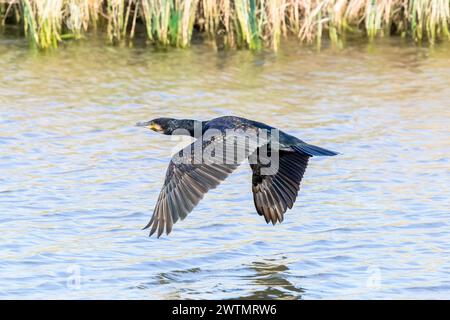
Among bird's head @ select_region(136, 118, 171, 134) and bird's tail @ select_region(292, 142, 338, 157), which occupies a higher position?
bird's tail @ select_region(292, 142, 338, 157)

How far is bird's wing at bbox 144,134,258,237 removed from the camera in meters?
6.06

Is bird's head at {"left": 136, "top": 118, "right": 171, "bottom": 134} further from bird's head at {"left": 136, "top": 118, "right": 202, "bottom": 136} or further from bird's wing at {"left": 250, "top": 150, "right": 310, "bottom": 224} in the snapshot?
bird's wing at {"left": 250, "top": 150, "right": 310, "bottom": 224}

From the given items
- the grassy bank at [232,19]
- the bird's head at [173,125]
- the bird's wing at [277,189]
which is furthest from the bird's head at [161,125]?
the grassy bank at [232,19]

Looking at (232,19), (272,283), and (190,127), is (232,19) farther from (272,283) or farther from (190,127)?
(272,283)

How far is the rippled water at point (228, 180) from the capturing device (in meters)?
6.30

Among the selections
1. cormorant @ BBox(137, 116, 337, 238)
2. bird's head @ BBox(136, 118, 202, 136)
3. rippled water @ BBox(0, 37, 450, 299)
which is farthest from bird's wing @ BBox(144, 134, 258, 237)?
bird's head @ BBox(136, 118, 202, 136)

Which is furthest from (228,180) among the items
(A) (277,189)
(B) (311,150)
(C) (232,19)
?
(C) (232,19)

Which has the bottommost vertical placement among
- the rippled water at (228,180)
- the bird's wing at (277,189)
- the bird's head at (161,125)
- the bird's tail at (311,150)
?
the rippled water at (228,180)

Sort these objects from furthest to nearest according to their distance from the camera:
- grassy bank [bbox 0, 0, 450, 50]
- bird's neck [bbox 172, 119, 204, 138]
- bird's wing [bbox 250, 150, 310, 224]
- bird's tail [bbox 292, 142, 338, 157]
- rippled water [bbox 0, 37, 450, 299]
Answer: grassy bank [bbox 0, 0, 450, 50] < bird's neck [bbox 172, 119, 204, 138] < bird's wing [bbox 250, 150, 310, 224] < bird's tail [bbox 292, 142, 338, 157] < rippled water [bbox 0, 37, 450, 299]

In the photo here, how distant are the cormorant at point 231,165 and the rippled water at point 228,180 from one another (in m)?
0.27

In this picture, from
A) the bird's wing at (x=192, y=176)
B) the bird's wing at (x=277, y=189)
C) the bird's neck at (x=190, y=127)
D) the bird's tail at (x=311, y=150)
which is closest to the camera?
the bird's wing at (x=192, y=176)

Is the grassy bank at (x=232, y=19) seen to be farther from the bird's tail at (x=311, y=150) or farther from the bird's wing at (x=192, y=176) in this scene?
the bird's wing at (x=192, y=176)

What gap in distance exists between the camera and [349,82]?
432 inches

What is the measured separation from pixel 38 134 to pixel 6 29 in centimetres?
380
